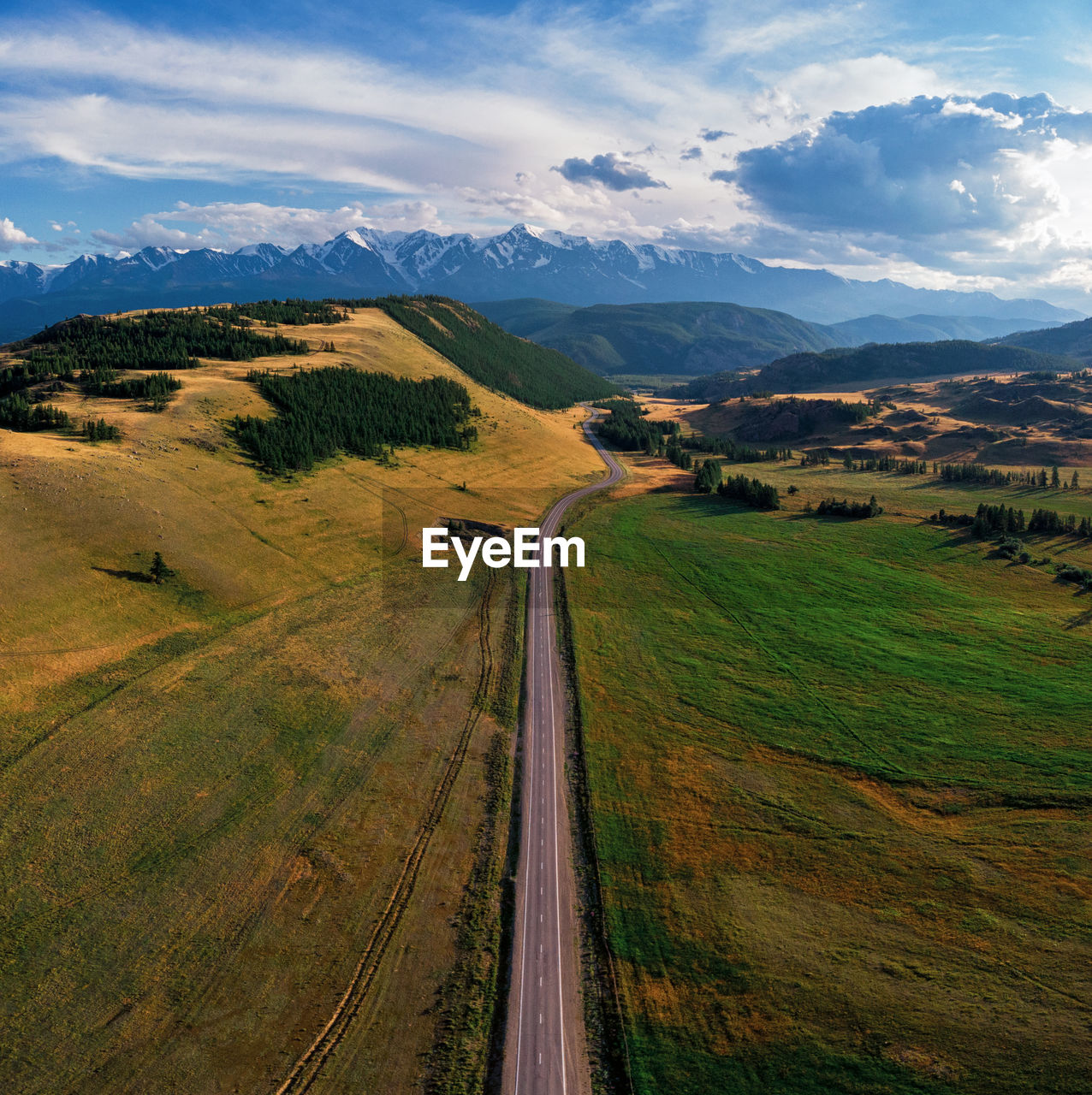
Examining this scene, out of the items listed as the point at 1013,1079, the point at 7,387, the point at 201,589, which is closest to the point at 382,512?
the point at 201,589

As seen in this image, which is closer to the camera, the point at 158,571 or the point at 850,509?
the point at 158,571

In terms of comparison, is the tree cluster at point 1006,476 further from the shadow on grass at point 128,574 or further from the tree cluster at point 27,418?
the tree cluster at point 27,418

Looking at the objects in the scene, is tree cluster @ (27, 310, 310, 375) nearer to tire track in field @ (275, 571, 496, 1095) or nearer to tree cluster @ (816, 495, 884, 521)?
tire track in field @ (275, 571, 496, 1095)

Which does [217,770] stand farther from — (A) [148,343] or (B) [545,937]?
(A) [148,343]

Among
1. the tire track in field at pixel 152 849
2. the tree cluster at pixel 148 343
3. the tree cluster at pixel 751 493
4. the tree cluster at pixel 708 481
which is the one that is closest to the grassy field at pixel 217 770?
the tire track in field at pixel 152 849

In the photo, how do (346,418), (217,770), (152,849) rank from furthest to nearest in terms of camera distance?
(346,418), (217,770), (152,849)
